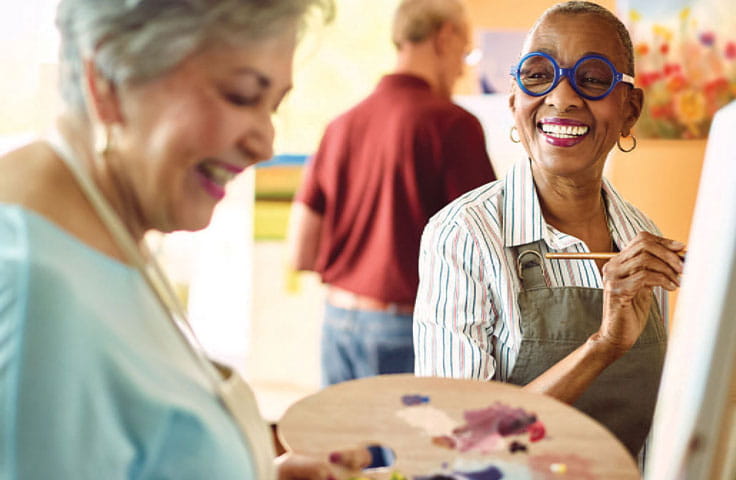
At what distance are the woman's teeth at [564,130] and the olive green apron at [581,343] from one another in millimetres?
142

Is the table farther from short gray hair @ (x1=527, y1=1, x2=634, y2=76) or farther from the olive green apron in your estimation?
short gray hair @ (x1=527, y1=1, x2=634, y2=76)

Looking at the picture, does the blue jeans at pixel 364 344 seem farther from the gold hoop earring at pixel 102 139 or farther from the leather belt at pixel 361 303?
the gold hoop earring at pixel 102 139

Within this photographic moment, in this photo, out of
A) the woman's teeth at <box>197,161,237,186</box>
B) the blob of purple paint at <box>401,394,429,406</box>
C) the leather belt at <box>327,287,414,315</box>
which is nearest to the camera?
the woman's teeth at <box>197,161,237,186</box>

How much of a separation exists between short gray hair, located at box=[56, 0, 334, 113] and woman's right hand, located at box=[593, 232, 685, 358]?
550mm

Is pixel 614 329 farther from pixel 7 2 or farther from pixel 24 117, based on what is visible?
pixel 7 2

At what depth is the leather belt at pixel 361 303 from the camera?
3.83ft

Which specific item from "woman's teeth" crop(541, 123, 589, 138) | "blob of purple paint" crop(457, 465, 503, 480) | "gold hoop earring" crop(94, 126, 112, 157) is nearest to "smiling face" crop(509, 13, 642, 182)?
"woman's teeth" crop(541, 123, 589, 138)

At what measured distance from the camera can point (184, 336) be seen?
2.09 ft

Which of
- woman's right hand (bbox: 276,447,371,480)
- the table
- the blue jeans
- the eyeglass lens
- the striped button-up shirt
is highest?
the eyeglass lens

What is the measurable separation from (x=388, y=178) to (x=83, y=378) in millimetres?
772

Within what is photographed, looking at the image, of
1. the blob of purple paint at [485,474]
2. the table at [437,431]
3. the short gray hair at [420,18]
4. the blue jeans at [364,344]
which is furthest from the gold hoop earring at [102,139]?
the short gray hair at [420,18]

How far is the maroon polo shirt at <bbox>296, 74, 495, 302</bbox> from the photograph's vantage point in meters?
1.12

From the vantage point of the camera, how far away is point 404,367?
3.96 ft

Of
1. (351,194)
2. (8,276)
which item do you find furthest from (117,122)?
(351,194)
